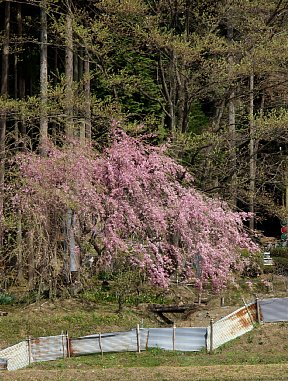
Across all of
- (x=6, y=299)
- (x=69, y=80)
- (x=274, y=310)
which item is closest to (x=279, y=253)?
(x=274, y=310)

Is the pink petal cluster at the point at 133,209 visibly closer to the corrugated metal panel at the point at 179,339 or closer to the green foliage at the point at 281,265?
the corrugated metal panel at the point at 179,339

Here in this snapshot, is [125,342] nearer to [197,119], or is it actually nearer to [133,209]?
[133,209]

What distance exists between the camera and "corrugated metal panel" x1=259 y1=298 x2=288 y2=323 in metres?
19.5

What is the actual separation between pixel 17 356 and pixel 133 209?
699 cm

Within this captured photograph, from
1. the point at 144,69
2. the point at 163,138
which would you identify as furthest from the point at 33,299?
the point at 144,69

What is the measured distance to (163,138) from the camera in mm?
29609

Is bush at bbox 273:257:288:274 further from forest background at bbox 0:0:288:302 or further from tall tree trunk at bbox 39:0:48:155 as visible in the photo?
tall tree trunk at bbox 39:0:48:155

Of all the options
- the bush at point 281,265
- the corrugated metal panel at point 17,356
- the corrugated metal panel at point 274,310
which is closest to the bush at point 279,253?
the bush at point 281,265

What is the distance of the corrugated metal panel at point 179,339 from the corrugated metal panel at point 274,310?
3.16 metres

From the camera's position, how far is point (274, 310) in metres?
19.5

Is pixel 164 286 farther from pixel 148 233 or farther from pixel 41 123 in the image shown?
pixel 41 123

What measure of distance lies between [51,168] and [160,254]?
4139 mm

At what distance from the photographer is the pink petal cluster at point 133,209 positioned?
2075cm

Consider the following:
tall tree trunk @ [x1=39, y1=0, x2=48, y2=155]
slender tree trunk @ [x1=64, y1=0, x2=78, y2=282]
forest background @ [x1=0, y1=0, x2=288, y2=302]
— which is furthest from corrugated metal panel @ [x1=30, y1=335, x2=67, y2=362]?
tall tree trunk @ [x1=39, y1=0, x2=48, y2=155]
